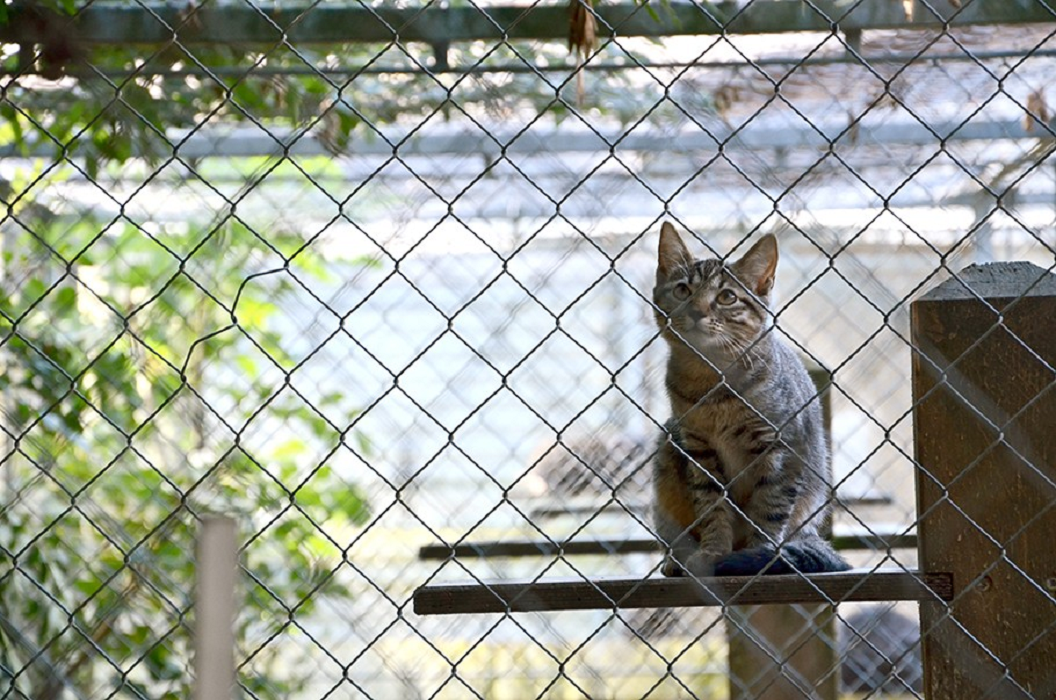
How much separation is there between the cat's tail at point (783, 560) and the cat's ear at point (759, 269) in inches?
28.8

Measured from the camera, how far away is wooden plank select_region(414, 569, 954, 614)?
1.91 m

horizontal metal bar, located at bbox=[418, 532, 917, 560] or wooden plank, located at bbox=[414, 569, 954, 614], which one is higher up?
horizontal metal bar, located at bbox=[418, 532, 917, 560]

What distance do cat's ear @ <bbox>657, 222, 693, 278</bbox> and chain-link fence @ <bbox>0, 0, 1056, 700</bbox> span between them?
0.73ft

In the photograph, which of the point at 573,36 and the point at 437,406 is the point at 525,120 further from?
the point at 573,36

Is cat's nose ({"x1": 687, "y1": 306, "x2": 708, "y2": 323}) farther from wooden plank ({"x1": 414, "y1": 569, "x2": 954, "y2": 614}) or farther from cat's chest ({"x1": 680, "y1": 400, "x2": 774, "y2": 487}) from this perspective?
wooden plank ({"x1": 414, "y1": 569, "x2": 954, "y2": 614})

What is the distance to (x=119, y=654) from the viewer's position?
12.0ft

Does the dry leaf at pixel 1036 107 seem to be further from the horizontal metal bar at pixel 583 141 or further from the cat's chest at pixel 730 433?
the cat's chest at pixel 730 433

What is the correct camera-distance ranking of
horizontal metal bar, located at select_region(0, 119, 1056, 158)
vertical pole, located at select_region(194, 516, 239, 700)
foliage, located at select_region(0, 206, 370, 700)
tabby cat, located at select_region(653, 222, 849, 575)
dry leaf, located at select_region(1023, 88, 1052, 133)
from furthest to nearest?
1. horizontal metal bar, located at select_region(0, 119, 1056, 158)
2. foliage, located at select_region(0, 206, 370, 700)
3. dry leaf, located at select_region(1023, 88, 1052, 133)
4. tabby cat, located at select_region(653, 222, 849, 575)
5. vertical pole, located at select_region(194, 516, 239, 700)

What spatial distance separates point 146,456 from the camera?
3588mm

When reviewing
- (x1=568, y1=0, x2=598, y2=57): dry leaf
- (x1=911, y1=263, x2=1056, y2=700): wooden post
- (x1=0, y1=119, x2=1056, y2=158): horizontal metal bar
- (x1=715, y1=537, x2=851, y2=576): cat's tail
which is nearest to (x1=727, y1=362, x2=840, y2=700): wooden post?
(x1=715, y1=537, x2=851, y2=576): cat's tail

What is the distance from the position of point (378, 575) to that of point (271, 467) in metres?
0.69

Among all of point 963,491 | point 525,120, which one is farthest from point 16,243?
point 963,491

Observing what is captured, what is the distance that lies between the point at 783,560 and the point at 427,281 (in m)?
3.02

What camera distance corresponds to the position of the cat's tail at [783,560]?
2086 millimetres
